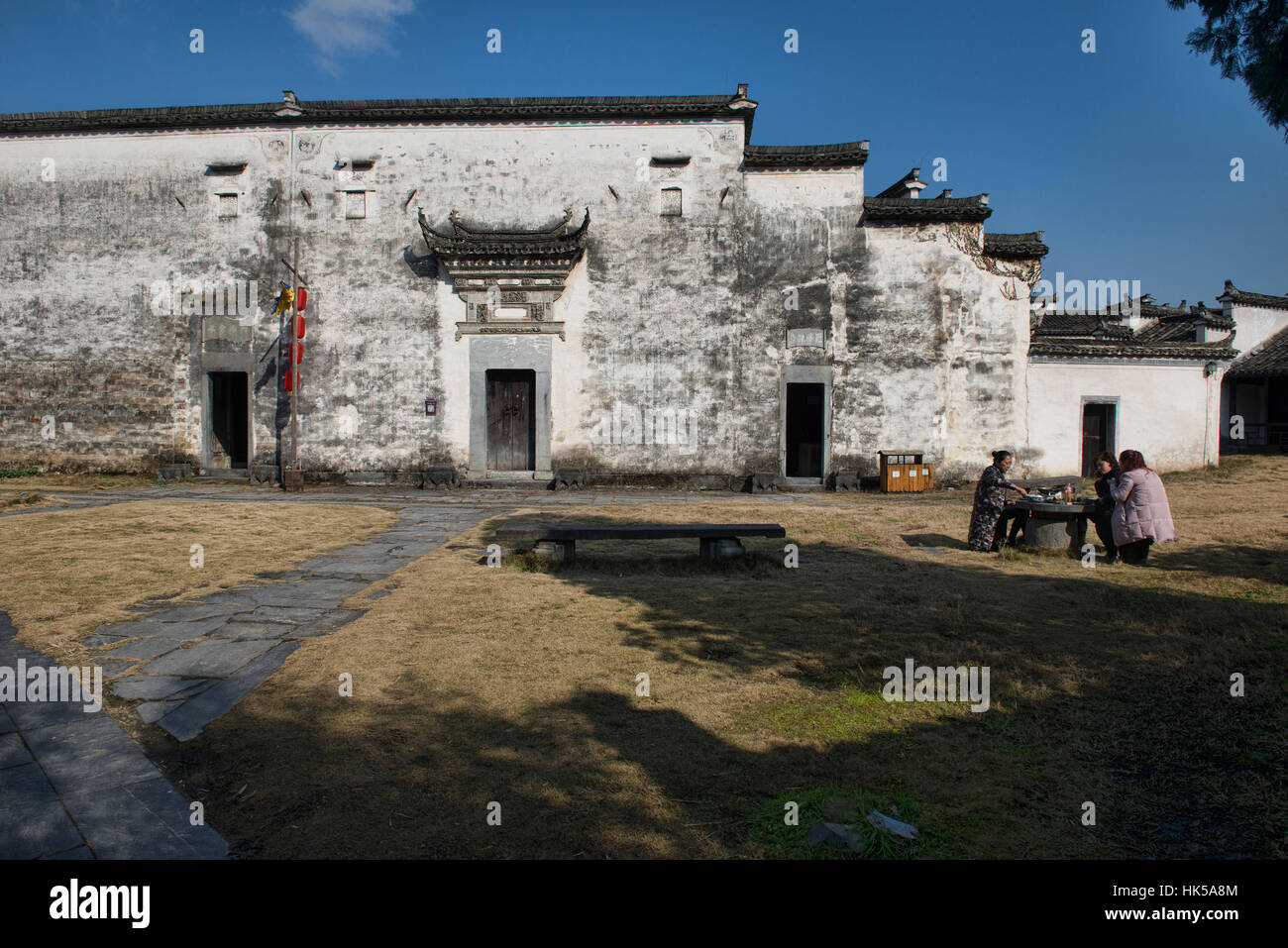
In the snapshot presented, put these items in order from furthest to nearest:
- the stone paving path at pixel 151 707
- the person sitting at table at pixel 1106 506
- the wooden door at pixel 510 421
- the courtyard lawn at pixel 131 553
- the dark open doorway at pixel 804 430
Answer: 1. the dark open doorway at pixel 804 430
2. the wooden door at pixel 510 421
3. the person sitting at table at pixel 1106 506
4. the courtyard lawn at pixel 131 553
5. the stone paving path at pixel 151 707

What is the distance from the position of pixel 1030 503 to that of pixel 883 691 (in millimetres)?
4976

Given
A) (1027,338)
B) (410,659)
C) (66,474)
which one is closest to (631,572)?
(410,659)

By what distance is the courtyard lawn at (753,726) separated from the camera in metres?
2.49

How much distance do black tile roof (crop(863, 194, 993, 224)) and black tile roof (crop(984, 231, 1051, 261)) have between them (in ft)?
1.92

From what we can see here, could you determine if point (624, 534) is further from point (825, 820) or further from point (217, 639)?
point (825, 820)

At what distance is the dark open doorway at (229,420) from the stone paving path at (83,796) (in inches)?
553

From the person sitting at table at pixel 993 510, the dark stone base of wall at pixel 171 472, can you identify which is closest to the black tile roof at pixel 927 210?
the person sitting at table at pixel 993 510

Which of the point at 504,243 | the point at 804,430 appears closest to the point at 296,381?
the point at 504,243

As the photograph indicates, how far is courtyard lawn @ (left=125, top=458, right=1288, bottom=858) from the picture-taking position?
2.49 meters

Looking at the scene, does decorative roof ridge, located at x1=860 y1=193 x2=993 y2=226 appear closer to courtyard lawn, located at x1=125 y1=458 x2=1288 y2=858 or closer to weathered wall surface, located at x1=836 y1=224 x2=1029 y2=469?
weathered wall surface, located at x1=836 y1=224 x2=1029 y2=469

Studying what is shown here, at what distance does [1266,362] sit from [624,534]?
26.6 metres

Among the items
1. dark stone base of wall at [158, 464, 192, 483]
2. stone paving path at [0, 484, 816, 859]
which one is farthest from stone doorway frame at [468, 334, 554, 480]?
stone paving path at [0, 484, 816, 859]

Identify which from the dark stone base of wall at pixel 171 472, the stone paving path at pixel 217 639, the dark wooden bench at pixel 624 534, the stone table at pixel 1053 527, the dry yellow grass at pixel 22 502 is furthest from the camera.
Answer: the dark stone base of wall at pixel 171 472

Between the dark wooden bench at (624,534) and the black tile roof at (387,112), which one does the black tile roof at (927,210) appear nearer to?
the black tile roof at (387,112)
